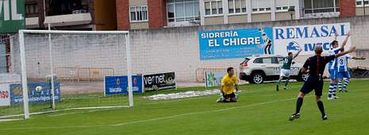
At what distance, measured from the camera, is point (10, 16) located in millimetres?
30656

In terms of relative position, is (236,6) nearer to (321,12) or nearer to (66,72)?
(321,12)

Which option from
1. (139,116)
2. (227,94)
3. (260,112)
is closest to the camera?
(260,112)

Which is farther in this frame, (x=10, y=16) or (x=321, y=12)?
(x=321, y=12)

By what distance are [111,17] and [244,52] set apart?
2216 cm

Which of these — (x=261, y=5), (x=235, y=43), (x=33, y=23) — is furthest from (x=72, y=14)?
(x=235, y=43)

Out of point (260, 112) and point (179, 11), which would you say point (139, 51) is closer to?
point (179, 11)

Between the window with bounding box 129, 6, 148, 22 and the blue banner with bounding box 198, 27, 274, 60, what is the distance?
40.1 ft

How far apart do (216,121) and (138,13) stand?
4986cm

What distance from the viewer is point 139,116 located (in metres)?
23.9

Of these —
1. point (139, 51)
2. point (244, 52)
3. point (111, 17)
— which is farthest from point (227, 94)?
point (111, 17)

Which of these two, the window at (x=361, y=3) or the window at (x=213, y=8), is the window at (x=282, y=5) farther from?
the window at (x=361, y=3)

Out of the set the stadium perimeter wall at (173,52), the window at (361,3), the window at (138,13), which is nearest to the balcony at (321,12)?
the window at (361,3)

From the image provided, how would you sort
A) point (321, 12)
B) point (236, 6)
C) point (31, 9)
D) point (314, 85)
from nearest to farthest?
point (314, 85) < point (321, 12) < point (236, 6) < point (31, 9)

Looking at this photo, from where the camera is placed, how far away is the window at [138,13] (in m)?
68.8
